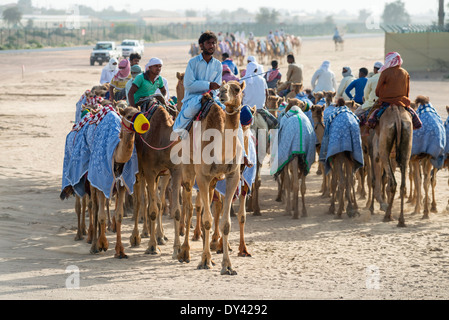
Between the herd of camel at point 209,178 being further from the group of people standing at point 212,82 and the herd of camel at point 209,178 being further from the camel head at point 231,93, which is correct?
the group of people standing at point 212,82

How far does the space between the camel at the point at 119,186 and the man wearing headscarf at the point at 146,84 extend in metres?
1.33

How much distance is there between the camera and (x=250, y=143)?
1042 cm

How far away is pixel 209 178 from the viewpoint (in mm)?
9312

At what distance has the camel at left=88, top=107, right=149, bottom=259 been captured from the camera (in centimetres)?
960

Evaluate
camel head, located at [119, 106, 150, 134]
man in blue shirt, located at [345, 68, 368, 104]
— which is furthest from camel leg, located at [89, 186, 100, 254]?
man in blue shirt, located at [345, 68, 368, 104]

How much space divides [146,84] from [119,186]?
1.87 metres

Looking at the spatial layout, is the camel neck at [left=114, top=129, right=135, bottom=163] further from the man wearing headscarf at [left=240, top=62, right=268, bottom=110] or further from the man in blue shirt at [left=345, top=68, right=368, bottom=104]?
the man in blue shirt at [left=345, top=68, right=368, bottom=104]

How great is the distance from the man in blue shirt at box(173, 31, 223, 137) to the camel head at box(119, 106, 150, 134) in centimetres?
42

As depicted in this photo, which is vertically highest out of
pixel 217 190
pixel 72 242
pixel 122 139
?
pixel 122 139

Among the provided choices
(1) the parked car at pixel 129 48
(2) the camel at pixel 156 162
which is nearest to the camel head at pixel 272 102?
(2) the camel at pixel 156 162

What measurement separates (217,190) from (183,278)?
1.85m

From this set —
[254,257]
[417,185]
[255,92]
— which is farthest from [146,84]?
[417,185]
